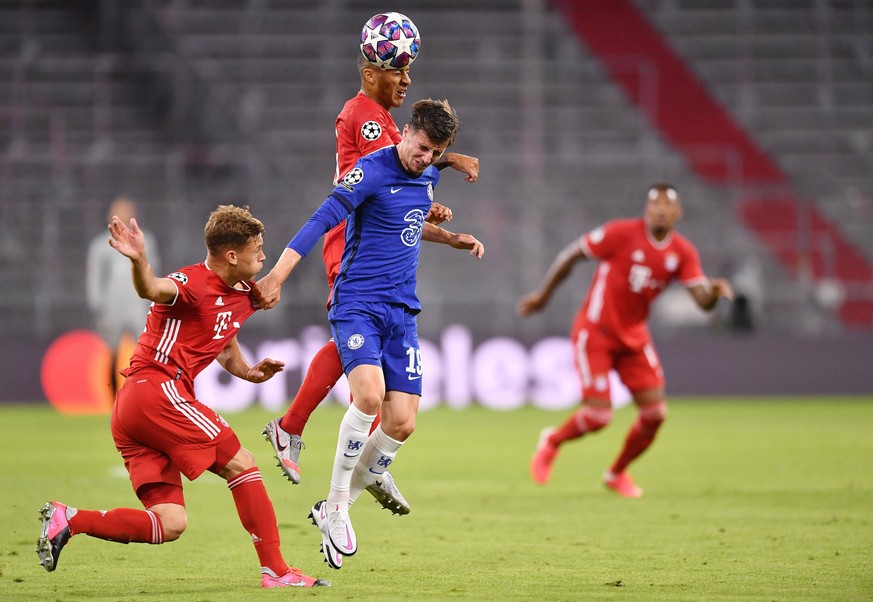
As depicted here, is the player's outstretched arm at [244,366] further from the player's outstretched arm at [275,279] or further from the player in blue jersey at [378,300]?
the player in blue jersey at [378,300]

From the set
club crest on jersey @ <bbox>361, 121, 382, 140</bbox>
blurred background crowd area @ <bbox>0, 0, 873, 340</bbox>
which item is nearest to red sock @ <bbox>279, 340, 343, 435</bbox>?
club crest on jersey @ <bbox>361, 121, 382, 140</bbox>

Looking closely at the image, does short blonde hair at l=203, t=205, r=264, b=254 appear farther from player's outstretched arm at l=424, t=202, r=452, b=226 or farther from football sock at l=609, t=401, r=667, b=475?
football sock at l=609, t=401, r=667, b=475

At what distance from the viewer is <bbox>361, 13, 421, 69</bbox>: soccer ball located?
7188mm

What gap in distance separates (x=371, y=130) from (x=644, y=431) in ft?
13.6

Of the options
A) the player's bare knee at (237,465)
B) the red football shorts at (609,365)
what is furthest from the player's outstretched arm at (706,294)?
the player's bare knee at (237,465)

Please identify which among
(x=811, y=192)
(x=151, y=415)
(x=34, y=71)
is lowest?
(x=151, y=415)

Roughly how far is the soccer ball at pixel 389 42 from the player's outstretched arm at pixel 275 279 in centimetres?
148

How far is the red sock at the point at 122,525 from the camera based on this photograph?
5918 mm

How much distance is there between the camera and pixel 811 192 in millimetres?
20984

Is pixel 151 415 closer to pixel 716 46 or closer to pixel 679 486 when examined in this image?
pixel 679 486

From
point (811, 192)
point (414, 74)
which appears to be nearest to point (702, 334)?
point (811, 192)

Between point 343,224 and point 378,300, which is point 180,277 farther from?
point 343,224

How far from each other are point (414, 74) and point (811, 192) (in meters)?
6.80

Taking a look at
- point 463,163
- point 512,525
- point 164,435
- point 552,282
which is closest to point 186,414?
point 164,435
